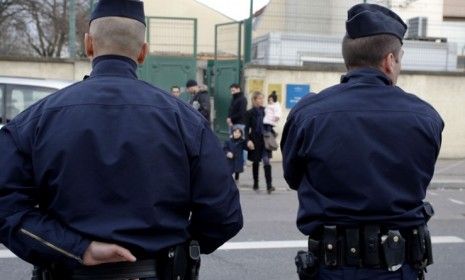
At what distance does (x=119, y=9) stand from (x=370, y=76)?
115 centimetres

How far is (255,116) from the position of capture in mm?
11023

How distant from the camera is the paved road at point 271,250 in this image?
6195 mm

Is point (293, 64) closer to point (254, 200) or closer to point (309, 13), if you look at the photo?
point (309, 13)

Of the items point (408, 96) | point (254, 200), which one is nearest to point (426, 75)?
point (254, 200)

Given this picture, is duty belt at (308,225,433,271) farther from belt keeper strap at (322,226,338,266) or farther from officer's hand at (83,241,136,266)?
officer's hand at (83,241,136,266)

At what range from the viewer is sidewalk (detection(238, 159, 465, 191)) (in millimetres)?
12091

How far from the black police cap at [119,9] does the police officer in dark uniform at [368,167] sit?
91cm

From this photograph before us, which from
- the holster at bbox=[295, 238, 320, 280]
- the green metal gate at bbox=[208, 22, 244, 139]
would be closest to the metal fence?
the green metal gate at bbox=[208, 22, 244, 139]

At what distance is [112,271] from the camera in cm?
240

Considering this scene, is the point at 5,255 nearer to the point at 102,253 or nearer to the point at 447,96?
the point at 102,253

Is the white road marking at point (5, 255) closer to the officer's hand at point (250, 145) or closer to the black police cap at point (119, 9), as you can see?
the black police cap at point (119, 9)

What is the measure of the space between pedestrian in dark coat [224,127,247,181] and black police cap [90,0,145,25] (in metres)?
8.21

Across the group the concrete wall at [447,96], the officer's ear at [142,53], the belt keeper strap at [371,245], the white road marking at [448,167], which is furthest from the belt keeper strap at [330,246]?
the concrete wall at [447,96]

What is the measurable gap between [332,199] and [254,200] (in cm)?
744
